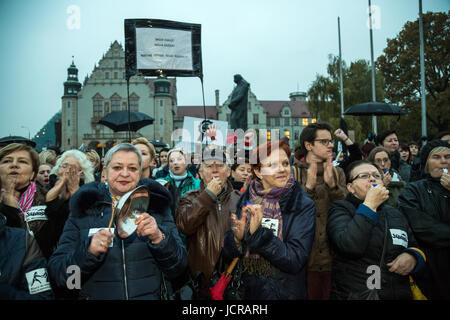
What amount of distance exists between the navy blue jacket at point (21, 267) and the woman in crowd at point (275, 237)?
4.28 feet

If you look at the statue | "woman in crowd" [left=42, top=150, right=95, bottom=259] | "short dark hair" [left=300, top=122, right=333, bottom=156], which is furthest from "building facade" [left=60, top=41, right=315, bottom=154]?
"short dark hair" [left=300, top=122, right=333, bottom=156]

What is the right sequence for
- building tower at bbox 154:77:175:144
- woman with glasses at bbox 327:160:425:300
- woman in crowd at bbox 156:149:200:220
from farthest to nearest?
building tower at bbox 154:77:175:144 → woman in crowd at bbox 156:149:200:220 → woman with glasses at bbox 327:160:425:300

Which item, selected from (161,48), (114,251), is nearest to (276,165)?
(114,251)

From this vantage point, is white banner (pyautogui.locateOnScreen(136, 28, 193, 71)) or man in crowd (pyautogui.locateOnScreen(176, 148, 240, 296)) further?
white banner (pyautogui.locateOnScreen(136, 28, 193, 71))

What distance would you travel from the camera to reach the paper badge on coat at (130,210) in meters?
1.71

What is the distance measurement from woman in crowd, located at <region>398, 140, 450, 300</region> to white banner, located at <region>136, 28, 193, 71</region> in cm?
369

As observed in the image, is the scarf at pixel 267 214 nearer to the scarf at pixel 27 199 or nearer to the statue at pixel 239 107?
the scarf at pixel 27 199

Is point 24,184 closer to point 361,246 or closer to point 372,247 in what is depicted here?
point 361,246

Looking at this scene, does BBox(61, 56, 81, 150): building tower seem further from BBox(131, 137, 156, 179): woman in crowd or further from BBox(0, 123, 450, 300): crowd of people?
BBox(0, 123, 450, 300): crowd of people

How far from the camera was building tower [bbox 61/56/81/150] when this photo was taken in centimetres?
4831

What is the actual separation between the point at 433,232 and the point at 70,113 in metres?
54.2

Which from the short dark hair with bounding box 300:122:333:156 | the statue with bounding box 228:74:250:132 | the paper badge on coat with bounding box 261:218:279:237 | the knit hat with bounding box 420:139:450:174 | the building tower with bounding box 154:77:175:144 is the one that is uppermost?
the building tower with bounding box 154:77:175:144

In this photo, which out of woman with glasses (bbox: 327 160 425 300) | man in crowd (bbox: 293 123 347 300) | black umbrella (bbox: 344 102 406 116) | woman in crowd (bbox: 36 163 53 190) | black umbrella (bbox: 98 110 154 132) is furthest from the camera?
black umbrella (bbox: 98 110 154 132)
